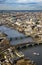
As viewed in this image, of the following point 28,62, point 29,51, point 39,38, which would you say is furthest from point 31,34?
point 28,62

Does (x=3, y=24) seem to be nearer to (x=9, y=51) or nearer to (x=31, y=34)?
(x=31, y=34)

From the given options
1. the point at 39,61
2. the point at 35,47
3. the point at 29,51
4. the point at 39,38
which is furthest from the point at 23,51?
the point at 39,38

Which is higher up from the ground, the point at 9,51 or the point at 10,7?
the point at 9,51

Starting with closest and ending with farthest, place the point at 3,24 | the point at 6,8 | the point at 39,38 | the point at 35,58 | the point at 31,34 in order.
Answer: the point at 35,58, the point at 39,38, the point at 31,34, the point at 3,24, the point at 6,8

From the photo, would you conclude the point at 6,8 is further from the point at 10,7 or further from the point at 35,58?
the point at 35,58

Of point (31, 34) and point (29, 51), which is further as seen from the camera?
point (31, 34)

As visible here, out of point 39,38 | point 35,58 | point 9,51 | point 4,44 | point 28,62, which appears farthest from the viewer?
point 39,38

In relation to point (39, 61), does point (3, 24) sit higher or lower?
lower

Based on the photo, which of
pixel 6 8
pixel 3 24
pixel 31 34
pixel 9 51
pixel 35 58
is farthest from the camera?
pixel 6 8

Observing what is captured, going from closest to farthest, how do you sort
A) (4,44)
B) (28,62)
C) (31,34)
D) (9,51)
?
(28,62) < (9,51) < (4,44) < (31,34)
